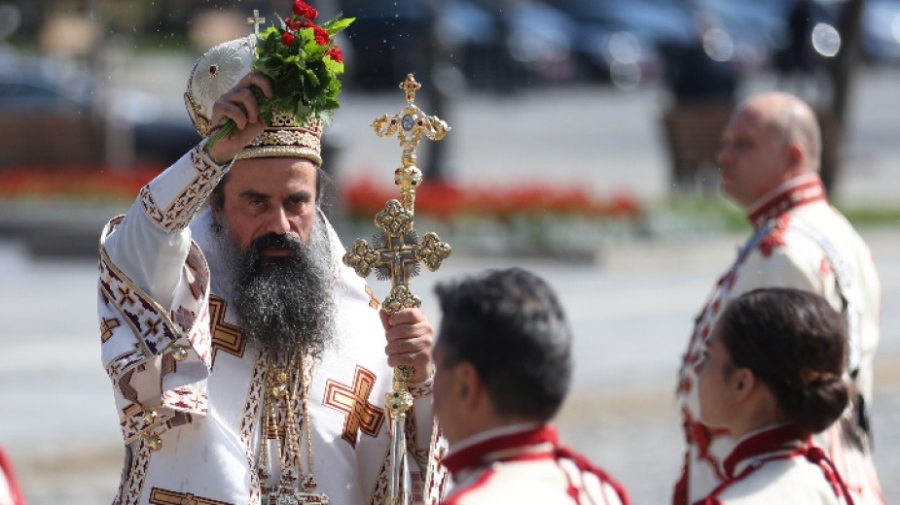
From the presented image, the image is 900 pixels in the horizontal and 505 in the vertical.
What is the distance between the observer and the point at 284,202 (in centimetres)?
445

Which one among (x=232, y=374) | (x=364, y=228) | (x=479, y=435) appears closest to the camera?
(x=479, y=435)

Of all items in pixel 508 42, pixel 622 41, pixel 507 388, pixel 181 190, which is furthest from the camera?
pixel 622 41

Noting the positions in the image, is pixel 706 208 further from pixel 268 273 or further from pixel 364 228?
pixel 268 273

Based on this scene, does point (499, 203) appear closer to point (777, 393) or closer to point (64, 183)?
point (64, 183)

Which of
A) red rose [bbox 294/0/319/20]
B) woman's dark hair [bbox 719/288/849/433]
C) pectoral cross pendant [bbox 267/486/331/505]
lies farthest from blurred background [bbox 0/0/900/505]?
woman's dark hair [bbox 719/288/849/433]

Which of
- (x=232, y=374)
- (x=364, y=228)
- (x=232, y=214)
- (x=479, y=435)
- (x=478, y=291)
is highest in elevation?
(x=364, y=228)

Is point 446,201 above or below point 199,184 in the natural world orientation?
above

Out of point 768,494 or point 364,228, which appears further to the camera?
point 364,228

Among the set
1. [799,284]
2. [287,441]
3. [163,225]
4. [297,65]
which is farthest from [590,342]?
[163,225]

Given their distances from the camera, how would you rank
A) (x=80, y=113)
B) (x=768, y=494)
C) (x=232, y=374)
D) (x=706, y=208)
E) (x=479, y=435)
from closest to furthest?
(x=479, y=435), (x=768, y=494), (x=232, y=374), (x=706, y=208), (x=80, y=113)

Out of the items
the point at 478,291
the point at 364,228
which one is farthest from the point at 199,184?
the point at 364,228

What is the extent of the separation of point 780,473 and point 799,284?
2.13 metres

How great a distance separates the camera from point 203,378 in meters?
4.07

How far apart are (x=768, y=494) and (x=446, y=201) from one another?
41.0 feet
